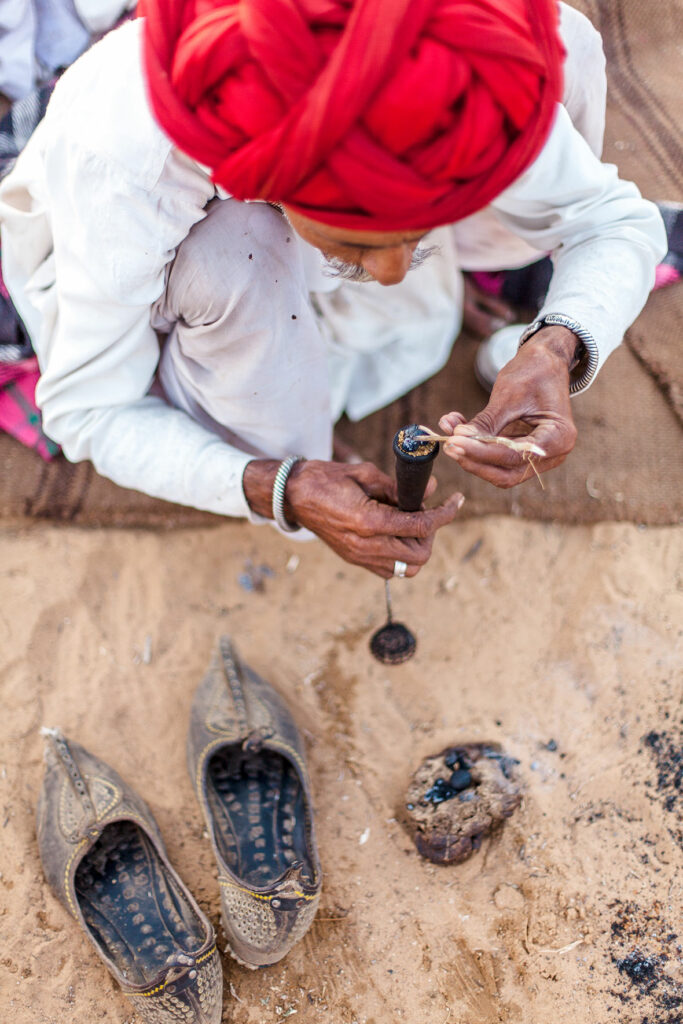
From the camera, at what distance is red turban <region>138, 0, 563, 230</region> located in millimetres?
950

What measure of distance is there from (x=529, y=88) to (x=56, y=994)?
74.8 inches

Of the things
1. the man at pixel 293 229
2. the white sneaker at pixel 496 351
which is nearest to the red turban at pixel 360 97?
the man at pixel 293 229

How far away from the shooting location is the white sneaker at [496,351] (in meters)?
2.09

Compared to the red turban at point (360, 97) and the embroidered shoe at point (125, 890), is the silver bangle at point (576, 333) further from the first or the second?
the embroidered shoe at point (125, 890)

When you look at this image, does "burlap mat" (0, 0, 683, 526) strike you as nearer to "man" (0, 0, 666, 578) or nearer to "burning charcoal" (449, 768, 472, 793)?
"man" (0, 0, 666, 578)

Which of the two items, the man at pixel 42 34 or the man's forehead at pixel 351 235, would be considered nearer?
the man's forehead at pixel 351 235

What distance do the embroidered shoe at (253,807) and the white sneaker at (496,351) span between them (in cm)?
109

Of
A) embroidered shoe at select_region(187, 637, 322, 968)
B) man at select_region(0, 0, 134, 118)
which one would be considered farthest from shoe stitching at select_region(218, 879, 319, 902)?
man at select_region(0, 0, 134, 118)

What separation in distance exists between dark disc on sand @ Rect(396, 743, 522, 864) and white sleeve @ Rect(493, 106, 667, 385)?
0.97 metres

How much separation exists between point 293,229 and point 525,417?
609 millimetres

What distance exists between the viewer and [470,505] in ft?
6.82

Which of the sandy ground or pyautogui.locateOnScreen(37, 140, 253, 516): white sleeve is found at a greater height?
pyautogui.locateOnScreen(37, 140, 253, 516): white sleeve

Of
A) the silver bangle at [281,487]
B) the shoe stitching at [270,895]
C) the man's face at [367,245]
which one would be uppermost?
the man's face at [367,245]

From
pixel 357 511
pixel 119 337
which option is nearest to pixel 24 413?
pixel 119 337
